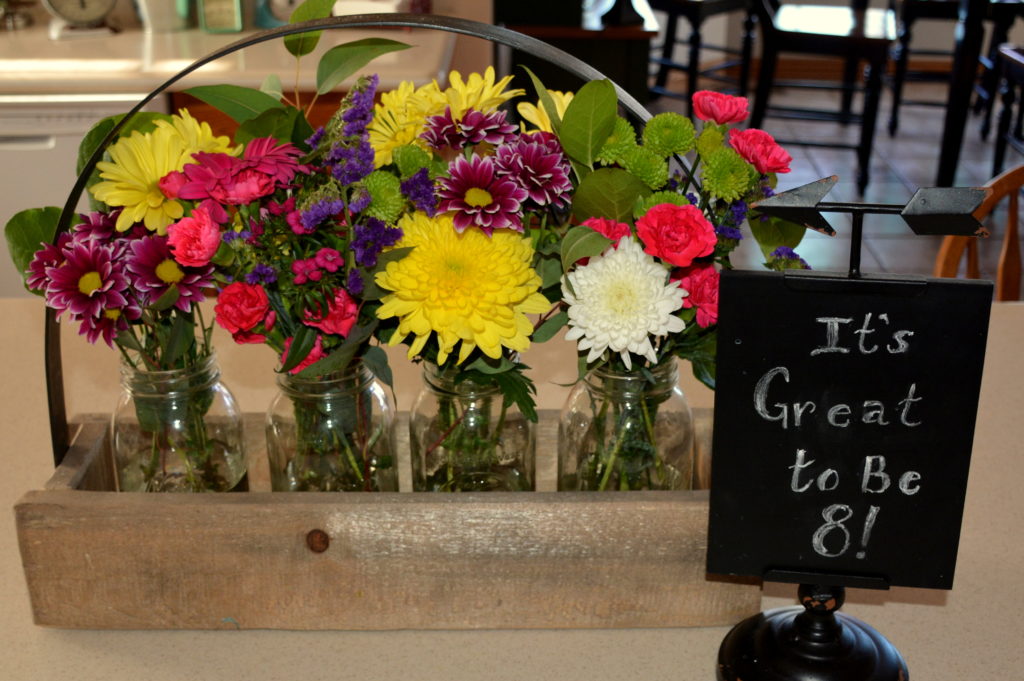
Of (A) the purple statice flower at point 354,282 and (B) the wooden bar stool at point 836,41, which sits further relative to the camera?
(B) the wooden bar stool at point 836,41

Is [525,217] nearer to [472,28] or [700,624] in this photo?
[472,28]

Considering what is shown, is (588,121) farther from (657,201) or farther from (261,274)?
(261,274)

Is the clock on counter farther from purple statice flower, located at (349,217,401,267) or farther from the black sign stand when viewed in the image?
the black sign stand

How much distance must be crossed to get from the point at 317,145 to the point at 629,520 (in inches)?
13.9

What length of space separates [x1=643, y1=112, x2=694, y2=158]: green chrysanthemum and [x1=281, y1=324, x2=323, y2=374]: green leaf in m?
0.28

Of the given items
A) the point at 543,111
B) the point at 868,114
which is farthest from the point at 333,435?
the point at 868,114

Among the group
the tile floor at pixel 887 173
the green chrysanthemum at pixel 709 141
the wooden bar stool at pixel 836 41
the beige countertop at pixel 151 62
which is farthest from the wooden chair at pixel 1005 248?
the wooden bar stool at pixel 836 41

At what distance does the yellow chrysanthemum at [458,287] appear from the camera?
74cm

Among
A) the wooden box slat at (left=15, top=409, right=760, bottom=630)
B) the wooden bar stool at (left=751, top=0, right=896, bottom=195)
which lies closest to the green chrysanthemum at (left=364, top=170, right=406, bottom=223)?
the wooden box slat at (left=15, top=409, right=760, bottom=630)

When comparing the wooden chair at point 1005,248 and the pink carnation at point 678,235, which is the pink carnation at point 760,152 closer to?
the pink carnation at point 678,235

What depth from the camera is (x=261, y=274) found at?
760 millimetres

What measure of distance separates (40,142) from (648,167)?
81.7 inches

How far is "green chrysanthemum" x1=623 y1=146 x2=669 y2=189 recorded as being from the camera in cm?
76

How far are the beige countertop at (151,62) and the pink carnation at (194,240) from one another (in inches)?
64.1
